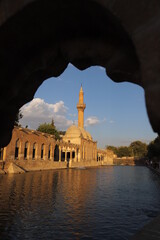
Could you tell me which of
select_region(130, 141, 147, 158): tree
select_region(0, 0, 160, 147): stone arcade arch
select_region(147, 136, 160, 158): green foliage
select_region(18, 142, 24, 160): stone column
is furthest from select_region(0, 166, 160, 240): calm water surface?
select_region(130, 141, 147, 158): tree

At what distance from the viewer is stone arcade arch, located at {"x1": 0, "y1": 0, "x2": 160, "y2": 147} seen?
5.84ft

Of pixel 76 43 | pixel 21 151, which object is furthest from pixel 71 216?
pixel 21 151

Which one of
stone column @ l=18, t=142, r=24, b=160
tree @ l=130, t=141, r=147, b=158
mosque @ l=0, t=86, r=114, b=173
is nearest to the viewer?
mosque @ l=0, t=86, r=114, b=173

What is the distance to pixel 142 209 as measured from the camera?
9906 mm

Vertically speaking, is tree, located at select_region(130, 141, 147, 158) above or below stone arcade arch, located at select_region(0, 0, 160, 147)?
above

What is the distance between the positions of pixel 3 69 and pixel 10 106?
2.17 ft

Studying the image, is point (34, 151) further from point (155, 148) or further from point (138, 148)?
point (138, 148)

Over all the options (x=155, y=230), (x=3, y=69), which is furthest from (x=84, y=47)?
(x=155, y=230)

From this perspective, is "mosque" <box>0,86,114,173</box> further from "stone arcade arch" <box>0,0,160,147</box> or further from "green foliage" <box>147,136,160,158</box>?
"stone arcade arch" <box>0,0,160,147</box>

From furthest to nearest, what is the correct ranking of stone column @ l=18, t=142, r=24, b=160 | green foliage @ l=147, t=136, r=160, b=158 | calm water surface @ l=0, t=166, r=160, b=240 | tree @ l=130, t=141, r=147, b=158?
1. tree @ l=130, t=141, r=147, b=158
2. green foliage @ l=147, t=136, r=160, b=158
3. stone column @ l=18, t=142, r=24, b=160
4. calm water surface @ l=0, t=166, r=160, b=240

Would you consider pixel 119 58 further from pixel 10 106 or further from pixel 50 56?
pixel 10 106

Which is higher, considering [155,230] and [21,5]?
[21,5]

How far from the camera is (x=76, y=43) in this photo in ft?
9.45

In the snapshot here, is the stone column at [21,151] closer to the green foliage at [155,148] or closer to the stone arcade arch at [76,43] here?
the green foliage at [155,148]
